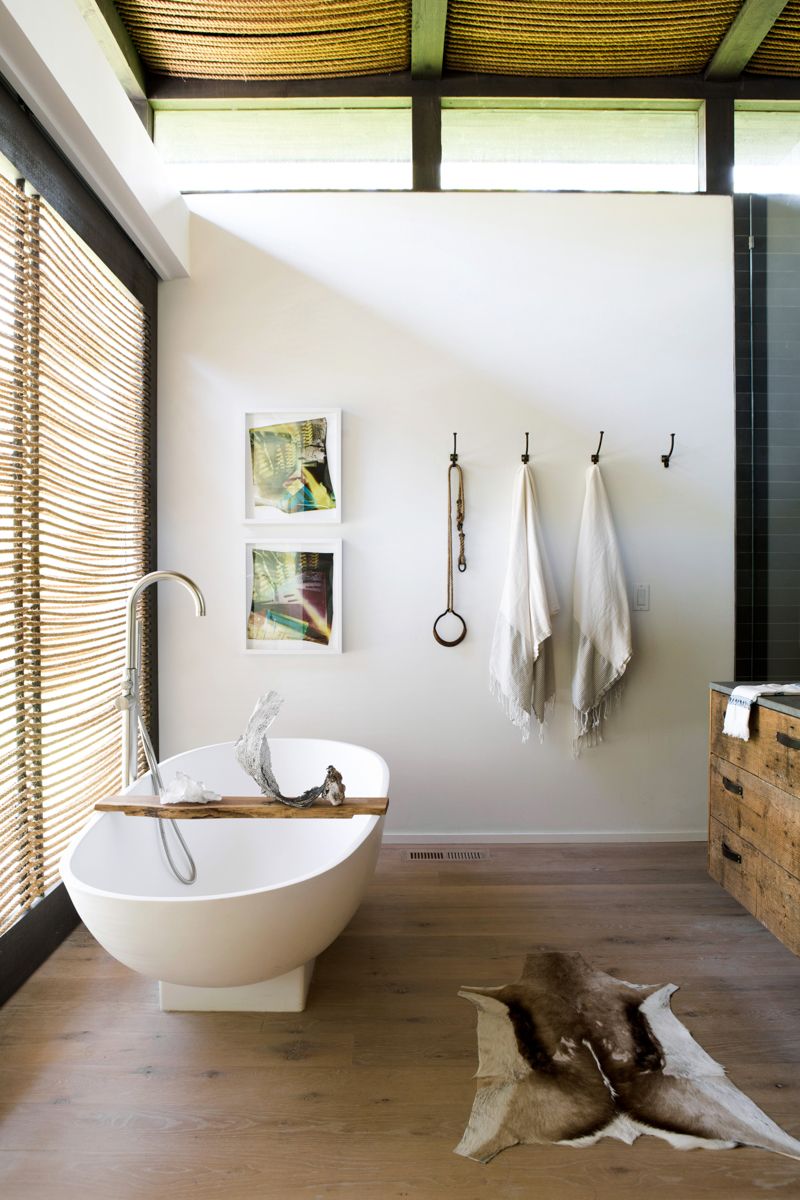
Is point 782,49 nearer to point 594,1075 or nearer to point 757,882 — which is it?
point 757,882

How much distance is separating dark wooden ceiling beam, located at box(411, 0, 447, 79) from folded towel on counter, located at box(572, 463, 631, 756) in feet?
5.93

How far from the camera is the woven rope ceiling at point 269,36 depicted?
2734mm

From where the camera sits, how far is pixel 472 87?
120 inches

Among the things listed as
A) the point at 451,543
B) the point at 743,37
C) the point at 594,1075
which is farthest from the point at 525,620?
the point at 743,37

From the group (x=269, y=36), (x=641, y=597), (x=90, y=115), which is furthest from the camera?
(x=641, y=597)

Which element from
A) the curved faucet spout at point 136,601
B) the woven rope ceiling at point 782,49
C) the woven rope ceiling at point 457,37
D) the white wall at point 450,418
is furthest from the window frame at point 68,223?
the woven rope ceiling at point 782,49

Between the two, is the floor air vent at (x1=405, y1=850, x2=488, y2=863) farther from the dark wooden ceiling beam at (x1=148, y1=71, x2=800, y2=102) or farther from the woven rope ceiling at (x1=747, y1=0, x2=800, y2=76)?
the woven rope ceiling at (x1=747, y1=0, x2=800, y2=76)

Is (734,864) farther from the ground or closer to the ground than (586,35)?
closer to the ground

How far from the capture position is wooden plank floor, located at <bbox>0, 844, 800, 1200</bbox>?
139 cm

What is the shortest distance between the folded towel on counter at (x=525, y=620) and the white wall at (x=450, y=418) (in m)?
0.10

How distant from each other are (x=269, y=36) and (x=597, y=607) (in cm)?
263

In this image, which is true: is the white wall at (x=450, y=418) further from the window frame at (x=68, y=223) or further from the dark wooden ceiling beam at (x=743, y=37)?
the dark wooden ceiling beam at (x=743, y=37)

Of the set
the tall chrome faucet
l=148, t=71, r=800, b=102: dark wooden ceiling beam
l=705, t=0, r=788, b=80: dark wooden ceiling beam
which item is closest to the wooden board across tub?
the tall chrome faucet

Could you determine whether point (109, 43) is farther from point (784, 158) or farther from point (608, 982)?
point (608, 982)
